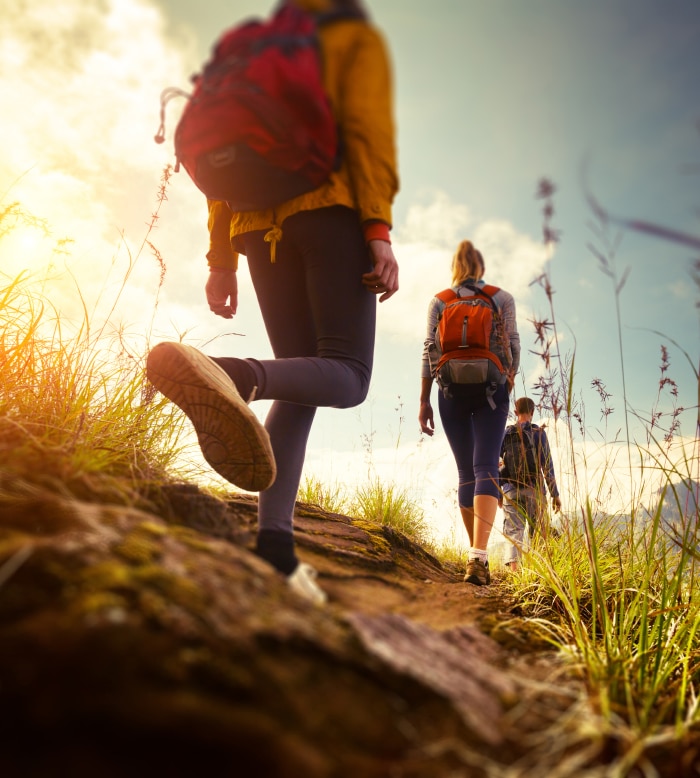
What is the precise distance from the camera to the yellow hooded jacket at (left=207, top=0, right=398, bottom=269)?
114 centimetres

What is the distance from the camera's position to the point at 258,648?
711mm

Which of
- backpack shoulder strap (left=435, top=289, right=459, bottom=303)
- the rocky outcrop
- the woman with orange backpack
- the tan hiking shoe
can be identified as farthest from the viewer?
backpack shoulder strap (left=435, top=289, right=459, bottom=303)

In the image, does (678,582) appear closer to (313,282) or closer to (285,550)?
(285,550)

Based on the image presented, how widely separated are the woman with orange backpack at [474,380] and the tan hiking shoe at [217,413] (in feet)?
5.47

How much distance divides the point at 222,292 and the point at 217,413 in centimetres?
80

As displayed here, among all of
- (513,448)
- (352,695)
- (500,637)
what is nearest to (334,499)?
(513,448)

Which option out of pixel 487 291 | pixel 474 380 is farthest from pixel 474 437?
pixel 487 291

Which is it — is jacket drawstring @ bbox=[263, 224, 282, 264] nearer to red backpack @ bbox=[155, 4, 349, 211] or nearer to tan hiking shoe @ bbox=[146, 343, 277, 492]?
red backpack @ bbox=[155, 4, 349, 211]

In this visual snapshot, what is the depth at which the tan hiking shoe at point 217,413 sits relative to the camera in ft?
4.03

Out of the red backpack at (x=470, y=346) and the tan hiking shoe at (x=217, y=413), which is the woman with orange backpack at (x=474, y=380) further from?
the tan hiking shoe at (x=217, y=413)

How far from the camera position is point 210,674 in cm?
64

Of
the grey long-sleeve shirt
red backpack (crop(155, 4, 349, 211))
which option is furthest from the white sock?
red backpack (crop(155, 4, 349, 211))

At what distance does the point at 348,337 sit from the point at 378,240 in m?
0.29

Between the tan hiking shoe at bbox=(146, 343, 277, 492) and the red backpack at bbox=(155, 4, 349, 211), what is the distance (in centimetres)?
49
